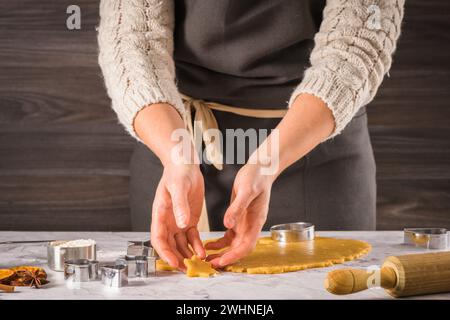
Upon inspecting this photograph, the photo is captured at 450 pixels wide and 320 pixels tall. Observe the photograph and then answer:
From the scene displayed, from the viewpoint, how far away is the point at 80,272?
0.94 m

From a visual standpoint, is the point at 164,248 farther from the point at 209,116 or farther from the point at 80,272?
the point at 209,116

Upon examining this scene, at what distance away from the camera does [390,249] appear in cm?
115

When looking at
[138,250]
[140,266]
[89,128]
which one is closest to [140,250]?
[138,250]

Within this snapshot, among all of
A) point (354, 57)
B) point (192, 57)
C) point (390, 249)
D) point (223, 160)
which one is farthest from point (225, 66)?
point (390, 249)

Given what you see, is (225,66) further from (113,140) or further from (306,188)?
(113,140)

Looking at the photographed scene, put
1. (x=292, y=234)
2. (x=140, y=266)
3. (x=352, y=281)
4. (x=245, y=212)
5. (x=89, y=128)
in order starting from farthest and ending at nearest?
(x=89, y=128), (x=292, y=234), (x=245, y=212), (x=140, y=266), (x=352, y=281)

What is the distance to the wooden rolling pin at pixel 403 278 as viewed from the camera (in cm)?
85

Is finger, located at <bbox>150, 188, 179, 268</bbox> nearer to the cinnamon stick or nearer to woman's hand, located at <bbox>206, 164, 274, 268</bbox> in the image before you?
woman's hand, located at <bbox>206, 164, 274, 268</bbox>

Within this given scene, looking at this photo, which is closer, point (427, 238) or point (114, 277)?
point (114, 277)

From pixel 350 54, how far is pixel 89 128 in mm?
1132

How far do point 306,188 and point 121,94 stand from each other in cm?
47

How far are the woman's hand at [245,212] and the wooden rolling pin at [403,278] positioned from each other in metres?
0.19

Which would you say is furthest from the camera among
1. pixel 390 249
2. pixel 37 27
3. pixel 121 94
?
pixel 37 27

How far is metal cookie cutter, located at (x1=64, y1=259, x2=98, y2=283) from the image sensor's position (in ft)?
3.08
